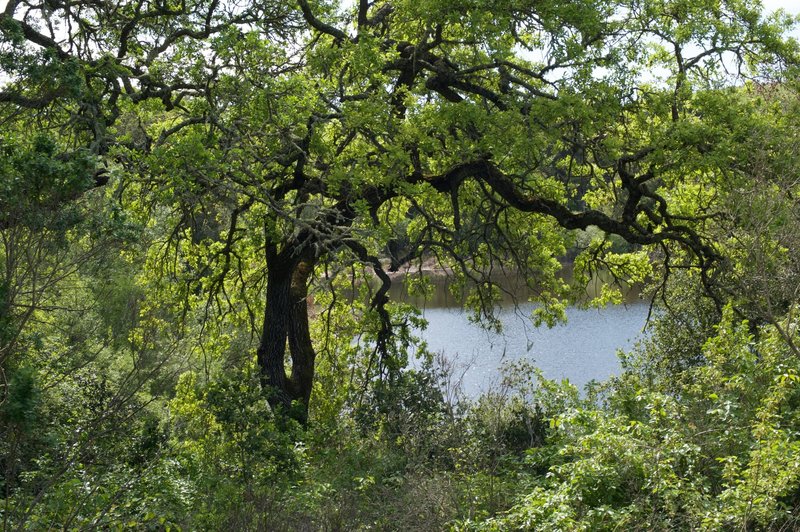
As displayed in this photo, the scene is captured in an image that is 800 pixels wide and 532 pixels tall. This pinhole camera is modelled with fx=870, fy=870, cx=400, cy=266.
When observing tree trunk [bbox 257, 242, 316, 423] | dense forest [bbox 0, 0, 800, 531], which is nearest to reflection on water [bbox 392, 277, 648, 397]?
tree trunk [bbox 257, 242, 316, 423]

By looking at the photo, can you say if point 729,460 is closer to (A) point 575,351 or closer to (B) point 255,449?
(B) point 255,449

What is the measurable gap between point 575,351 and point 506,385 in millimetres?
13060

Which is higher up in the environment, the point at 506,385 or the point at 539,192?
the point at 539,192

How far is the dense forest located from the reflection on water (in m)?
7.69

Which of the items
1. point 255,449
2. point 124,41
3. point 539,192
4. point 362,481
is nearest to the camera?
point 362,481

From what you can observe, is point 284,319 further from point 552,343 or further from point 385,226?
point 552,343

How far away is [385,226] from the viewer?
9977mm

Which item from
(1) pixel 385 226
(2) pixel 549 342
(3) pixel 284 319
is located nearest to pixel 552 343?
(2) pixel 549 342

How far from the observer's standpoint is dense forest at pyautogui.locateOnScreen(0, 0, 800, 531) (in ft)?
21.0

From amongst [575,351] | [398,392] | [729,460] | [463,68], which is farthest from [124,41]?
[575,351]

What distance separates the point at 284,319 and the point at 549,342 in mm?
14457

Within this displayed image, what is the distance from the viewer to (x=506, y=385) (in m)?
10.8

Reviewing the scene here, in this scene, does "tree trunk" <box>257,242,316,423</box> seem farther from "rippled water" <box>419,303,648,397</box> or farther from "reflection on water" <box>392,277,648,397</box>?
"rippled water" <box>419,303,648,397</box>

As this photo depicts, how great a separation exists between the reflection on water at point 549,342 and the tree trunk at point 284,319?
708 centimetres
